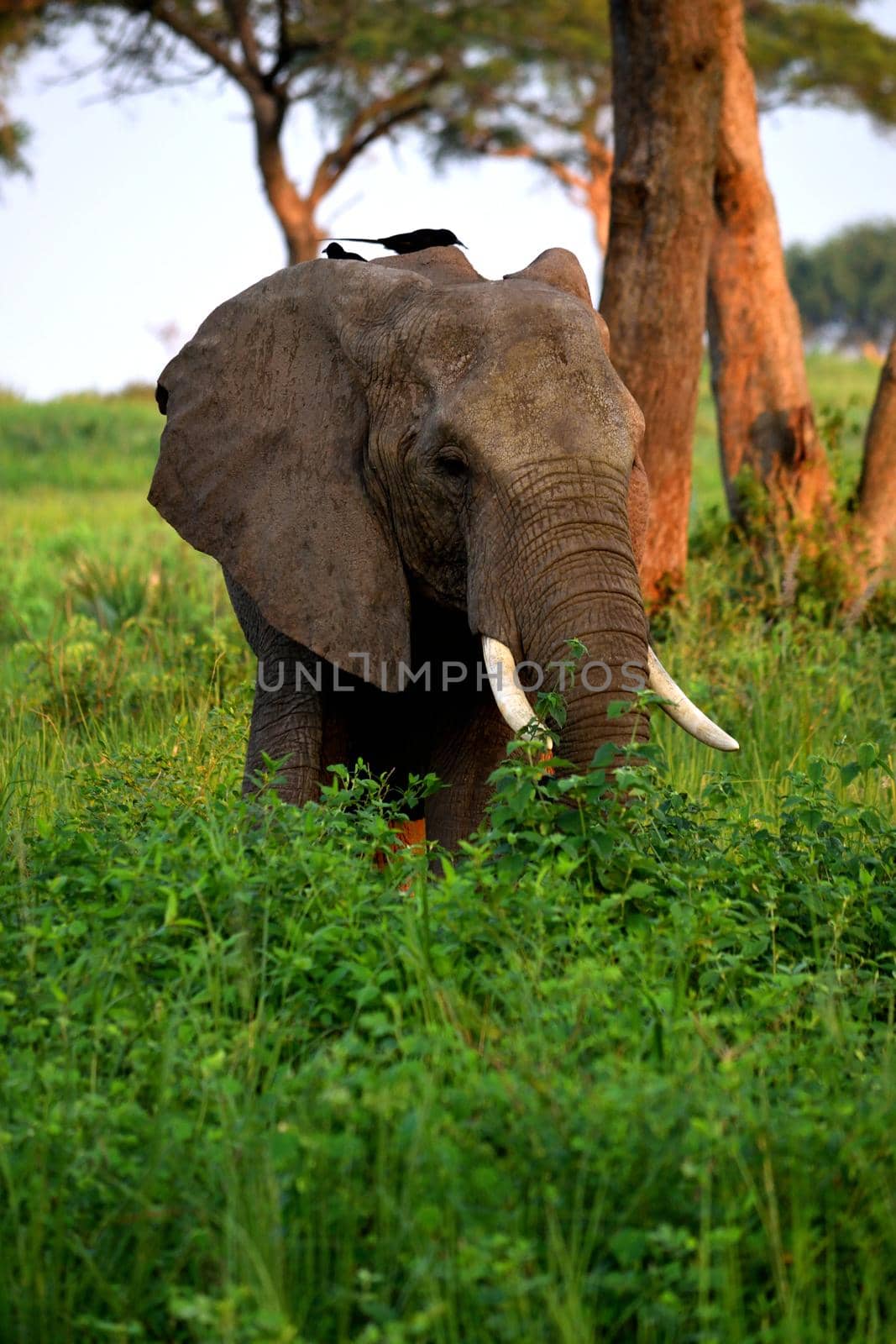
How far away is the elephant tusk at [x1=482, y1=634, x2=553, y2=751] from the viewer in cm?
396

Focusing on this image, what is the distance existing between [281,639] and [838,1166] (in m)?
2.47

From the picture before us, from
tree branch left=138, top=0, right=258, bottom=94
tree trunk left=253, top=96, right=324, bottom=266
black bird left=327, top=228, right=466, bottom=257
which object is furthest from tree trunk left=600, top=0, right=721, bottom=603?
tree branch left=138, top=0, right=258, bottom=94

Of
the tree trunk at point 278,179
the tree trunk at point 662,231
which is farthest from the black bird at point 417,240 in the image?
the tree trunk at point 278,179

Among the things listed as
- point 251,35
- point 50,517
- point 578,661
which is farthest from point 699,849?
point 251,35

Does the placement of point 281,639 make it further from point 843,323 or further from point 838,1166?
point 843,323

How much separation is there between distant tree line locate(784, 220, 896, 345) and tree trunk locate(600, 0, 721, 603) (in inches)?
1809

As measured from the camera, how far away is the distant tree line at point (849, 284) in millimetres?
53094

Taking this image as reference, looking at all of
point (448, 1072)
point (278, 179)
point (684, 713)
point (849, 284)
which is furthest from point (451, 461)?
point (849, 284)

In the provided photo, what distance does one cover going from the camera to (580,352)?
4277 mm

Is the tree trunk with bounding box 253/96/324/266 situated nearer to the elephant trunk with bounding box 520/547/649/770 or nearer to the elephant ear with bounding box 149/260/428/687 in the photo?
the elephant ear with bounding box 149/260/428/687

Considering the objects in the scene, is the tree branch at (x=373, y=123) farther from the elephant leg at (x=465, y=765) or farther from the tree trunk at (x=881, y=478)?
the elephant leg at (x=465, y=765)

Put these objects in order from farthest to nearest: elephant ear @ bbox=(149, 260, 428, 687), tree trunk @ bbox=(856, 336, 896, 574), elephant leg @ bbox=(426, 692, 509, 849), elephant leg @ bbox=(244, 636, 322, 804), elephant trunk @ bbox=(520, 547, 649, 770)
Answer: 1. tree trunk @ bbox=(856, 336, 896, 574)
2. elephant leg @ bbox=(426, 692, 509, 849)
3. elephant leg @ bbox=(244, 636, 322, 804)
4. elephant ear @ bbox=(149, 260, 428, 687)
5. elephant trunk @ bbox=(520, 547, 649, 770)

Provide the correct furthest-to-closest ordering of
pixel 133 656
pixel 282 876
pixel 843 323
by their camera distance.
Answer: pixel 843 323 → pixel 133 656 → pixel 282 876

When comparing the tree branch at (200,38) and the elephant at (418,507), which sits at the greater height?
the tree branch at (200,38)
